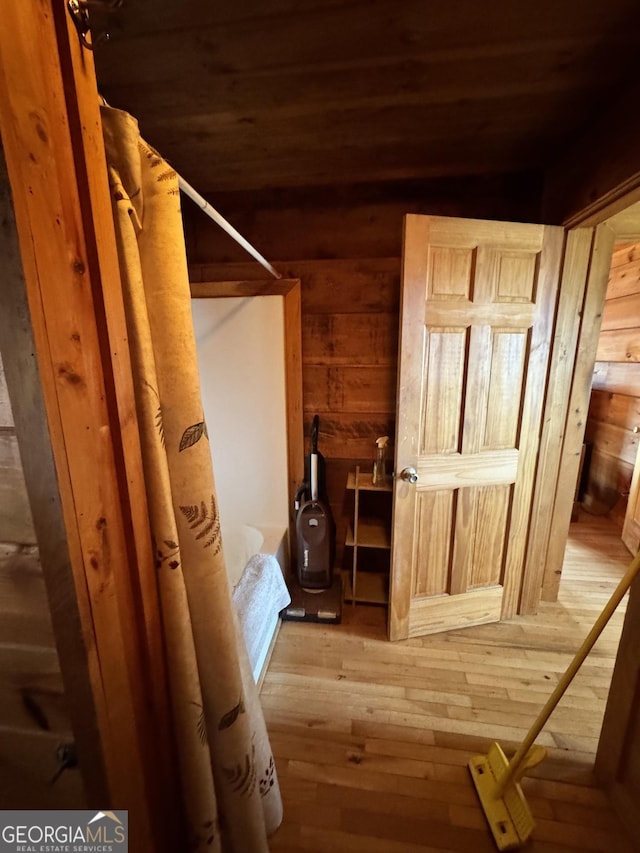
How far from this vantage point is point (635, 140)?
1.16 metres

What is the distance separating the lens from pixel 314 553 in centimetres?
195

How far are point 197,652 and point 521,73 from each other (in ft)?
6.38

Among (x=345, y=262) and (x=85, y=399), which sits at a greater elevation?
(x=345, y=262)

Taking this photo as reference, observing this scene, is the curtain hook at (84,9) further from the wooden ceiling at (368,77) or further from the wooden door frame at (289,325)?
the wooden door frame at (289,325)

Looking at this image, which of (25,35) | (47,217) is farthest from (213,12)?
(47,217)

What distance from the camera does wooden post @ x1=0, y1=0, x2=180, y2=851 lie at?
477mm

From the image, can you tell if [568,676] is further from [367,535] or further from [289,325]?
[289,325]

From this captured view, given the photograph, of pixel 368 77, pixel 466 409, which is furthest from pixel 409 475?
pixel 368 77

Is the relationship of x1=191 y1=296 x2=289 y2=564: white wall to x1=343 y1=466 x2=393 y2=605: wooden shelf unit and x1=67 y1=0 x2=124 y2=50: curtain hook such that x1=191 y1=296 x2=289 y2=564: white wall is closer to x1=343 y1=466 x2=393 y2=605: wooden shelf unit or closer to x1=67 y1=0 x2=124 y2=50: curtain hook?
x1=343 y1=466 x2=393 y2=605: wooden shelf unit

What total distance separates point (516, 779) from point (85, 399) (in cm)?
165

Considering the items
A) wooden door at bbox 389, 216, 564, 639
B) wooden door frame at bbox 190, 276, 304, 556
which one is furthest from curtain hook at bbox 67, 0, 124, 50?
wooden door frame at bbox 190, 276, 304, 556

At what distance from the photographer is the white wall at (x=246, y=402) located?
1.97m

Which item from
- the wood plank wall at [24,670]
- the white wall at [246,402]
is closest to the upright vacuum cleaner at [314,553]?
the white wall at [246,402]

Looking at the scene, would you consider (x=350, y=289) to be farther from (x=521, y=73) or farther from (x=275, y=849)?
(x=275, y=849)
